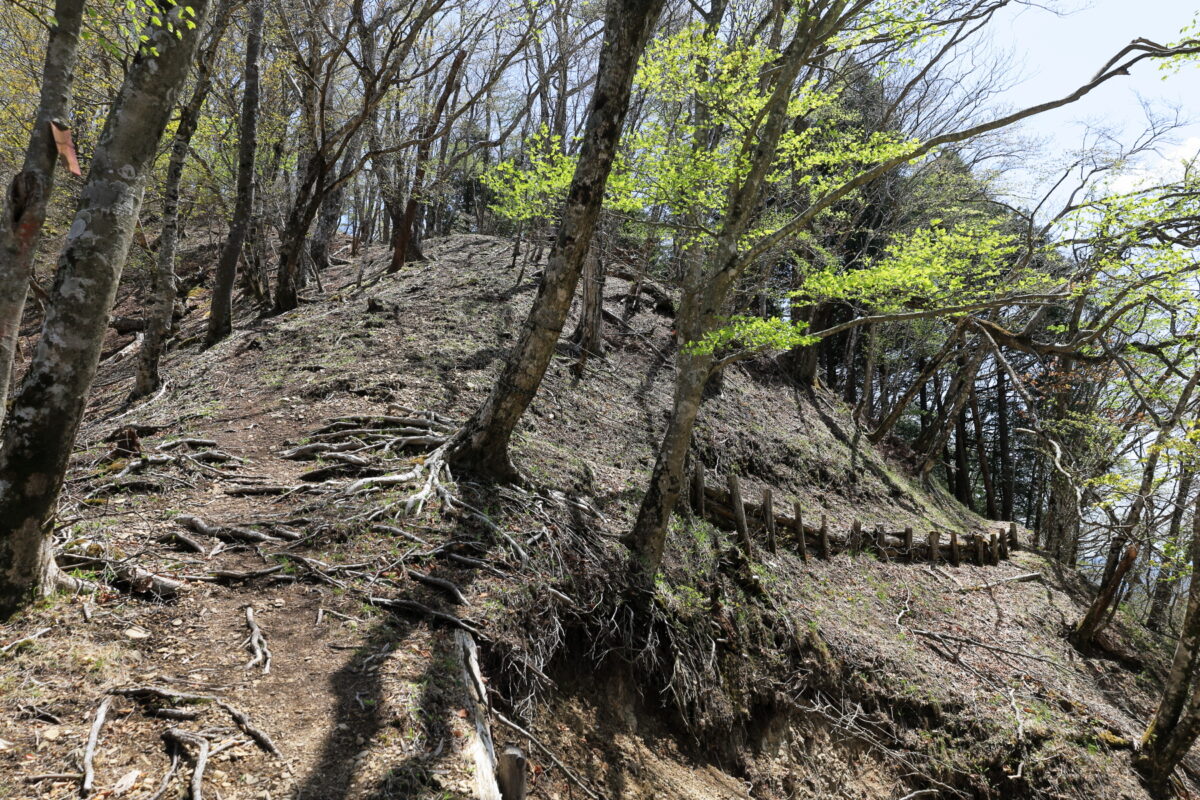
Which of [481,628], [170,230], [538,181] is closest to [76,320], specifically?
[481,628]

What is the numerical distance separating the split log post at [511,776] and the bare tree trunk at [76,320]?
287 cm

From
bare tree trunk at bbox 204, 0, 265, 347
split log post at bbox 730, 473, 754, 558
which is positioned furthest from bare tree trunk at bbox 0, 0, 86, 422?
bare tree trunk at bbox 204, 0, 265, 347

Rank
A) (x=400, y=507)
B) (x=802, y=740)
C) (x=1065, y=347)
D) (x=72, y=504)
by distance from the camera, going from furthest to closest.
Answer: (x=802, y=740) → (x=1065, y=347) → (x=400, y=507) → (x=72, y=504)

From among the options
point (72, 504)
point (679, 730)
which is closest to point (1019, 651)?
point (679, 730)

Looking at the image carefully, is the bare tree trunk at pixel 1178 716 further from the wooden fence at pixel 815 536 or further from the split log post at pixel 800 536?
the split log post at pixel 800 536

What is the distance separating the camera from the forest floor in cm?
321

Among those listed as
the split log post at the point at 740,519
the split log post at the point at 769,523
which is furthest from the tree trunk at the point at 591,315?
the split log post at the point at 769,523

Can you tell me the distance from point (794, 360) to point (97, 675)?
756 inches

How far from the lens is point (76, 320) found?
10.9 ft

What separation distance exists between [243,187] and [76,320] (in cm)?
947

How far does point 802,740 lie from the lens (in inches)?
276

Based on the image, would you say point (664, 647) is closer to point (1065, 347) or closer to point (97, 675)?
point (97, 675)

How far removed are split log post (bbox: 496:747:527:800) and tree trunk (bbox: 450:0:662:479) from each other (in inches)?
133

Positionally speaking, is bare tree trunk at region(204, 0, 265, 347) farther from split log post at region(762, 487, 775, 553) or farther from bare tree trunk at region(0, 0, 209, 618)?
split log post at region(762, 487, 775, 553)
